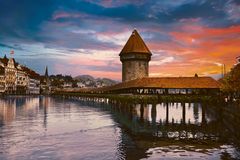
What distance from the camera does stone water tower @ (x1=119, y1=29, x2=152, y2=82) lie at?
65375 millimetres

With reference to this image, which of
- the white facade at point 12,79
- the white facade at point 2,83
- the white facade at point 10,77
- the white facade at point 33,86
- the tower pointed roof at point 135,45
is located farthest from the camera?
the white facade at point 33,86

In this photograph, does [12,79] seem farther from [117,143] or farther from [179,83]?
[117,143]

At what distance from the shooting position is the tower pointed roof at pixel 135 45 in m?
66.4

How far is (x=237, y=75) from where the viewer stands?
45.3 m

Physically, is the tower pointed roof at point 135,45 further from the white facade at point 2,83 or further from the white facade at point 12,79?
the white facade at point 12,79

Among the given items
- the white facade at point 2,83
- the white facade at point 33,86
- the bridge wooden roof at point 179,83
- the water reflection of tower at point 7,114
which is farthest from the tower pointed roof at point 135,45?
the white facade at point 33,86

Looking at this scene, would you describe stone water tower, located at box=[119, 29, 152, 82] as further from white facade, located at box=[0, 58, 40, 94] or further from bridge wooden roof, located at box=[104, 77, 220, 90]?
white facade, located at box=[0, 58, 40, 94]

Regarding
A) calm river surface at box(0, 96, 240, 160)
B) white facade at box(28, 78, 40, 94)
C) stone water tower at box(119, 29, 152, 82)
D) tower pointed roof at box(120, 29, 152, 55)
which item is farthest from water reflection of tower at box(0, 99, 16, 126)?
white facade at box(28, 78, 40, 94)

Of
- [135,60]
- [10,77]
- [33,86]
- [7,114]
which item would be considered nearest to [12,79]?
[10,77]

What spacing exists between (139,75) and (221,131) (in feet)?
116

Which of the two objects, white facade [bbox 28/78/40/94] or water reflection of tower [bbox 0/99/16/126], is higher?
white facade [bbox 28/78/40/94]

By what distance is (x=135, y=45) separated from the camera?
67000 mm

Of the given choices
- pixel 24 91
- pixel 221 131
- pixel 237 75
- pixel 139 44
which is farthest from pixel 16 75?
pixel 221 131

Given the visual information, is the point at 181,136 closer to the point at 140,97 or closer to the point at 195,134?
the point at 195,134
